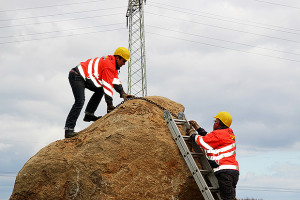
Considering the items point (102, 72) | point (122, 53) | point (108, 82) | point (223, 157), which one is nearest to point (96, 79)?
point (102, 72)

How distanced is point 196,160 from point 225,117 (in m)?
1.00

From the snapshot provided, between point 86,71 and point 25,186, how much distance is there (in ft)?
9.32

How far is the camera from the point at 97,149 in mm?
6633

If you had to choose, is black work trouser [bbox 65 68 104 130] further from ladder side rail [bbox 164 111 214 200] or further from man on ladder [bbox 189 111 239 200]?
man on ladder [bbox 189 111 239 200]

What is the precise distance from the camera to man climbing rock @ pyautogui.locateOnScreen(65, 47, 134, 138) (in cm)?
794

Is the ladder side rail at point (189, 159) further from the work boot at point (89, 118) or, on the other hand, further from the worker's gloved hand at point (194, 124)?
the work boot at point (89, 118)

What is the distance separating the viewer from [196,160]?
22.3ft

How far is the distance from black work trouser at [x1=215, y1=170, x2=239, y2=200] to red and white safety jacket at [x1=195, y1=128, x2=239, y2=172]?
0.09 metres

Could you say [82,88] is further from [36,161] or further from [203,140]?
[203,140]

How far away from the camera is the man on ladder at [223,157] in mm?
6137

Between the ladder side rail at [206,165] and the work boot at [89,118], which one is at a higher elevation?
the work boot at [89,118]

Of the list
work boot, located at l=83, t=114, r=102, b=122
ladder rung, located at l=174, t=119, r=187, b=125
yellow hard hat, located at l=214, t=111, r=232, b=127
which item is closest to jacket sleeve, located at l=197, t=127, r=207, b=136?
ladder rung, located at l=174, t=119, r=187, b=125

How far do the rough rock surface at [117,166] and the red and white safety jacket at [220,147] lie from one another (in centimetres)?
54

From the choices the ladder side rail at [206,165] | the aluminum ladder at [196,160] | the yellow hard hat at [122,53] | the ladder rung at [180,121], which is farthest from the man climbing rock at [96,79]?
the ladder side rail at [206,165]
